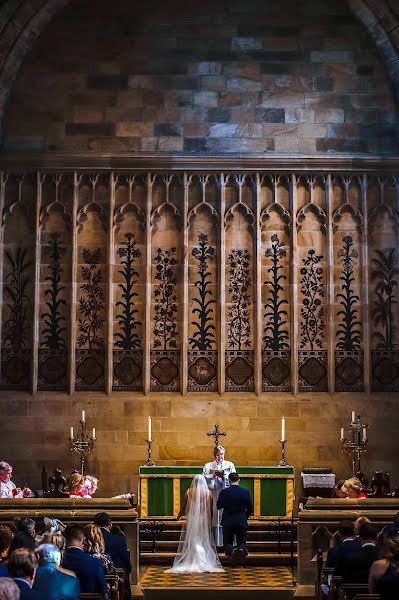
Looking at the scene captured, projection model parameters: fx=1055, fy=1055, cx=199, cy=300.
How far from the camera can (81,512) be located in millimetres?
11453

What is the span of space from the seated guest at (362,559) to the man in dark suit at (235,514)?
468 centimetres

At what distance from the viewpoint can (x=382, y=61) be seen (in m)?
17.4

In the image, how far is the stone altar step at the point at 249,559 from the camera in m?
13.7

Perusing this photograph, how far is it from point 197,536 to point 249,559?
0.87 m

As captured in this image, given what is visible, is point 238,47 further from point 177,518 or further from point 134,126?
point 177,518

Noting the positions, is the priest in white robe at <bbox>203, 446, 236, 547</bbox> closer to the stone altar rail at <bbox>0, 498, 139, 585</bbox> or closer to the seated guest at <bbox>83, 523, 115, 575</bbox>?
the stone altar rail at <bbox>0, 498, 139, 585</bbox>

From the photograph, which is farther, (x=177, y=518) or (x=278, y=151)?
(x=278, y=151)

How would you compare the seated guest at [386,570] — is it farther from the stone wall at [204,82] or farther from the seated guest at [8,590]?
the stone wall at [204,82]

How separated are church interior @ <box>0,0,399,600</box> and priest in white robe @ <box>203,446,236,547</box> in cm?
175

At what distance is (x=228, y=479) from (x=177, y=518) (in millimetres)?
860

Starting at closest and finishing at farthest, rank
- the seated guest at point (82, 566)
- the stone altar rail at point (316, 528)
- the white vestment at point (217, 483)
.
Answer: the seated guest at point (82, 566) → the stone altar rail at point (316, 528) → the white vestment at point (217, 483)

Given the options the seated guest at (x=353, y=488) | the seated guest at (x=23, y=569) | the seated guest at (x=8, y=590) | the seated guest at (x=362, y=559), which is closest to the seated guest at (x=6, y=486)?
the seated guest at (x=353, y=488)

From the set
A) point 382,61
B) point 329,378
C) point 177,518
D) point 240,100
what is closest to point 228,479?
point 177,518

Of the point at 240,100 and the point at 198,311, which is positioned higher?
the point at 240,100
